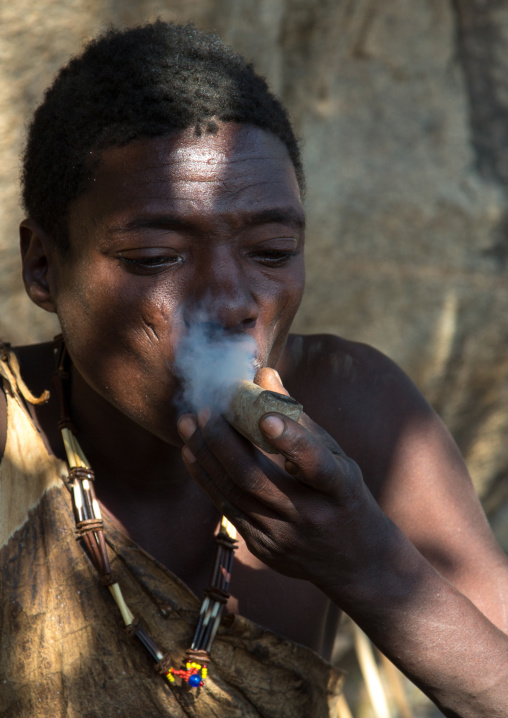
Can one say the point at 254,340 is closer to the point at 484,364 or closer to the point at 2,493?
the point at 2,493

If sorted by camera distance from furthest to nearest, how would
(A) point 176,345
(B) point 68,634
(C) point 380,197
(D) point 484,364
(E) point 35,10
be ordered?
(D) point 484,364 → (C) point 380,197 → (E) point 35,10 → (B) point 68,634 → (A) point 176,345

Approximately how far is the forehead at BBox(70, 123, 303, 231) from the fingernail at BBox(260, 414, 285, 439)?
597mm

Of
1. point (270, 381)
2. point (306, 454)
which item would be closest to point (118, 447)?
point (270, 381)

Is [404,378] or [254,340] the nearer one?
[254,340]

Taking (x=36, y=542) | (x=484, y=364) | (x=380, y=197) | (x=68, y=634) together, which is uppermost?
(x=380, y=197)

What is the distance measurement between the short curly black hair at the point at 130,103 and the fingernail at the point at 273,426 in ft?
2.51

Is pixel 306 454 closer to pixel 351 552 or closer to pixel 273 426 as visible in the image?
pixel 273 426

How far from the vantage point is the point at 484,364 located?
4.39 metres

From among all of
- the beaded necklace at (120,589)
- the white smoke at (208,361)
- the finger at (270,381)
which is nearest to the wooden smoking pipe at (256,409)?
the finger at (270,381)

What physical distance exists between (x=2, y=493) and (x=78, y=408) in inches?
13.6

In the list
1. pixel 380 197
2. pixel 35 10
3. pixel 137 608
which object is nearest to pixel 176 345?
pixel 137 608

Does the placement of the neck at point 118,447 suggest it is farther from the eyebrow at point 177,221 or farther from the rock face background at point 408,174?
the rock face background at point 408,174

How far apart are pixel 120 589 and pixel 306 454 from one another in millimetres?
847

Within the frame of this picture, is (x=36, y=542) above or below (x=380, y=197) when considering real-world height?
below
